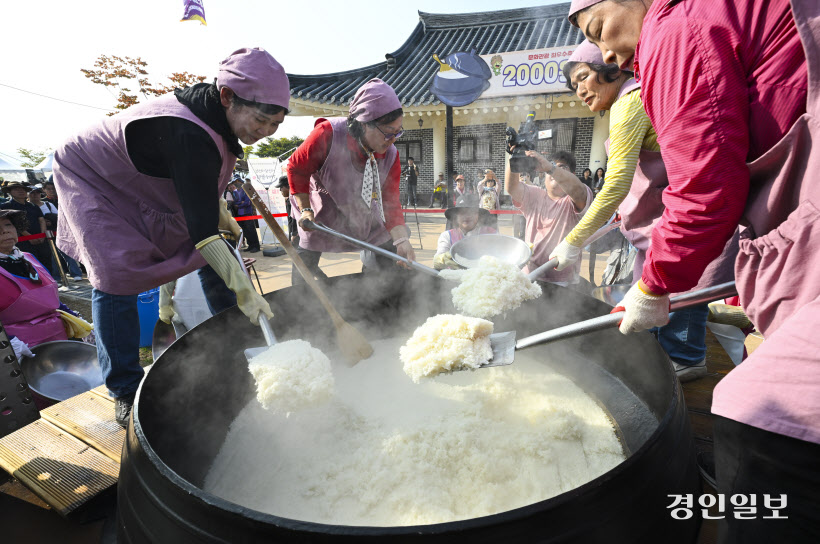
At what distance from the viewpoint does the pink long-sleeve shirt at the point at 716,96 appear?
823mm

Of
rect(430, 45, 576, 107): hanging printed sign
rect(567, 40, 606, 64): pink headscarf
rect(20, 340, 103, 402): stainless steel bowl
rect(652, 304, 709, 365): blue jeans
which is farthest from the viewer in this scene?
rect(430, 45, 576, 107): hanging printed sign

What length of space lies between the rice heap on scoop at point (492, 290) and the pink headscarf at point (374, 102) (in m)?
1.41

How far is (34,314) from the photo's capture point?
309 cm

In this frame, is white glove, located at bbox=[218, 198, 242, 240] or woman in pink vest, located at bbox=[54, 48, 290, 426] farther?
white glove, located at bbox=[218, 198, 242, 240]

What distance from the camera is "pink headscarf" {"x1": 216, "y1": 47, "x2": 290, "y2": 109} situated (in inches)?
72.6

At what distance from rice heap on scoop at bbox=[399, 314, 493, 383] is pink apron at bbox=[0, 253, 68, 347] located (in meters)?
3.20

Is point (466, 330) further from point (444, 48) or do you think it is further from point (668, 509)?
point (444, 48)

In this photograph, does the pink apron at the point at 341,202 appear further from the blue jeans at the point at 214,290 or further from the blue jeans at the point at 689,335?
the blue jeans at the point at 689,335

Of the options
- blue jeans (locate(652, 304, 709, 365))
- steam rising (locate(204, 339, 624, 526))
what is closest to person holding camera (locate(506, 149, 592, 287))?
blue jeans (locate(652, 304, 709, 365))

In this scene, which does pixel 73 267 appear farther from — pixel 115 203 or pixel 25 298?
pixel 115 203

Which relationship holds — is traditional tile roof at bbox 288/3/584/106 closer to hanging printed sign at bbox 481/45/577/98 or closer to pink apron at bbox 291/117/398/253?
hanging printed sign at bbox 481/45/577/98

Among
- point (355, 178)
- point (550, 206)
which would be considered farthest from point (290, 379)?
point (550, 206)

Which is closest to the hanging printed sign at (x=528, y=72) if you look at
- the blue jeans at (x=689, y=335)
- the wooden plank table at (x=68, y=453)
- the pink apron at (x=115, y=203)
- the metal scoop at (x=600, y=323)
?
the blue jeans at (x=689, y=335)

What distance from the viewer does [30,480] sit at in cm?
155
